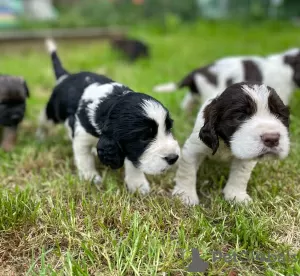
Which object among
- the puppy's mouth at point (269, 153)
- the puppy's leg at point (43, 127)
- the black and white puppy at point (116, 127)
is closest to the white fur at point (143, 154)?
the black and white puppy at point (116, 127)

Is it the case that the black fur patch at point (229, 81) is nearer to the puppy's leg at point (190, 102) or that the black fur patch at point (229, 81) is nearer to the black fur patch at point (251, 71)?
the black fur patch at point (251, 71)

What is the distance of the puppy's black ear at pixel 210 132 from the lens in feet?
9.97

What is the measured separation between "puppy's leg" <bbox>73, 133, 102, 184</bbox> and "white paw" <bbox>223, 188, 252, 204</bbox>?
46.1 inches

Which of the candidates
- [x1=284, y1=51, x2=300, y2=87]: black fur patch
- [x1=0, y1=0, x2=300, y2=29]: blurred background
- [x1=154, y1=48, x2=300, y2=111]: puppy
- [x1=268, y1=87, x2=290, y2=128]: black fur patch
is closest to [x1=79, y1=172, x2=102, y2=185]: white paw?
[x1=268, y1=87, x2=290, y2=128]: black fur patch

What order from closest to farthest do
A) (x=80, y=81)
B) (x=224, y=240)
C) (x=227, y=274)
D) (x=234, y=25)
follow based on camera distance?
1. (x=227, y=274)
2. (x=224, y=240)
3. (x=80, y=81)
4. (x=234, y=25)

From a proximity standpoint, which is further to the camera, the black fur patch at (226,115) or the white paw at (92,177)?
the white paw at (92,177)

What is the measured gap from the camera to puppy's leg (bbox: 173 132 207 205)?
3416 millimetres

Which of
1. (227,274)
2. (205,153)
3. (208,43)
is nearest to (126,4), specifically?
(208,43)

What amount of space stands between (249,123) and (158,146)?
0.68 meters

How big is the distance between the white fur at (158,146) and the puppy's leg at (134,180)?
1.63ft

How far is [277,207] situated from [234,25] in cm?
1095

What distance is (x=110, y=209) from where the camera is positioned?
3.12m

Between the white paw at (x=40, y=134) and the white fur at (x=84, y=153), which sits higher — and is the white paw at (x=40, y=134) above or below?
below

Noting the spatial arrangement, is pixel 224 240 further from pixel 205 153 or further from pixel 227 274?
pixel 205 153
